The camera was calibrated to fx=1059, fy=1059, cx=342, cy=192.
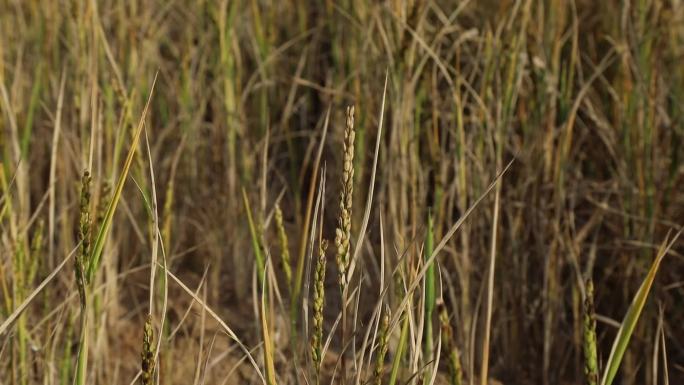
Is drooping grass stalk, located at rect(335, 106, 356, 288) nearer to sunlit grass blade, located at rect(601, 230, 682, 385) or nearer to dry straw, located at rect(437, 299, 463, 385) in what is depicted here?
dry straw, located at rect(437, 299, 463, 385)

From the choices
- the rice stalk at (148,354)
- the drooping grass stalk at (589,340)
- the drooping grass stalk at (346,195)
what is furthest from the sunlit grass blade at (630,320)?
the rice stalk at (148,354)

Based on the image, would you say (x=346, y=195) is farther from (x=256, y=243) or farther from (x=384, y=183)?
(x=384, y=183)

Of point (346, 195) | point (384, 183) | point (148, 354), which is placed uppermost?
point (346, 195)

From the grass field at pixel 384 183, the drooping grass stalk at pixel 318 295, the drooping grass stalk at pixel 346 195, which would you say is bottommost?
the grass field at pixel 384 183

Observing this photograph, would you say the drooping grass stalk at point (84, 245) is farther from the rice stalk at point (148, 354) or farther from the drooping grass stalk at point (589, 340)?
the drooping grass stalk at point (589, 340)

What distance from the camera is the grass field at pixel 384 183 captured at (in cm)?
154

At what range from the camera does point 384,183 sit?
158 cm

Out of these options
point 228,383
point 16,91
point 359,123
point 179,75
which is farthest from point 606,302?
point 16,91

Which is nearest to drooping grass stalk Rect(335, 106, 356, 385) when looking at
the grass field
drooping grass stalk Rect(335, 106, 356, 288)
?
drooping grass stalk Rect(335, 106, 356, 288)

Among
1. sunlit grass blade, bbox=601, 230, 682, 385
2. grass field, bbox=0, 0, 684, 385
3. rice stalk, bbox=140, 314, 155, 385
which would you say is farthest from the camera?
grass field, bbox=0, 0, 684, 385

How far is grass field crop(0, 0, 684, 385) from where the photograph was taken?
5.05 feet

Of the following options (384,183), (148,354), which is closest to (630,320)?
(148,354)

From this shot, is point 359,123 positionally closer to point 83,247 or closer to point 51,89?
point 51,89

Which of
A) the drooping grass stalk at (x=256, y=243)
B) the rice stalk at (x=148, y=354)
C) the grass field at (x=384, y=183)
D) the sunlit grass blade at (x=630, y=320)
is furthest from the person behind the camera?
the grass field at (x=384, y=183)
